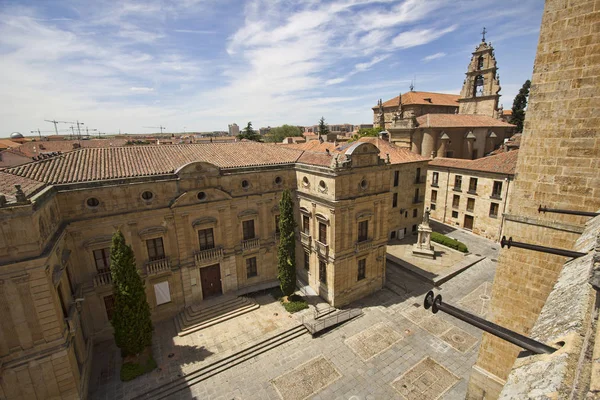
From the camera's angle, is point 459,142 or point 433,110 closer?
point 459,142

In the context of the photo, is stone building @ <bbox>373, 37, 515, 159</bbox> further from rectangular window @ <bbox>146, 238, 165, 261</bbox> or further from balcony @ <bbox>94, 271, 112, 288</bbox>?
balcony @ <bbox>94, 271, 112, 288</bbox>

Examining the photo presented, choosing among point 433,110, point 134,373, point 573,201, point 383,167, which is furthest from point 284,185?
point 433,110

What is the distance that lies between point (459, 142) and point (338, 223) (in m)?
35.2

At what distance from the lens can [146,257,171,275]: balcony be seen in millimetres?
21438

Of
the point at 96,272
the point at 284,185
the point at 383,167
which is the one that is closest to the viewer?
the point at 96,272

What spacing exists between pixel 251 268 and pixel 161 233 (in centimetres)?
850

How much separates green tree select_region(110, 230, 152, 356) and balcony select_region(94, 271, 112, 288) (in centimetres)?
318

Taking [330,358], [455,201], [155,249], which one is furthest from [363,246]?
[455,201]

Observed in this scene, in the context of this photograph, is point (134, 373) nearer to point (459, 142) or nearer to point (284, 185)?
point (284, 185)

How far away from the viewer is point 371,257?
25.6 metres

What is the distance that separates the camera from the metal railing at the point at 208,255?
2325cm

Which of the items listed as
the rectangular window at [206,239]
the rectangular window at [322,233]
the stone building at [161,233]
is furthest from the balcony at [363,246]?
the rectangular window at [206,239]

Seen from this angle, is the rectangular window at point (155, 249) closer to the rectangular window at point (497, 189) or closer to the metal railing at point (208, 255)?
the metal railing at point (208, 255)

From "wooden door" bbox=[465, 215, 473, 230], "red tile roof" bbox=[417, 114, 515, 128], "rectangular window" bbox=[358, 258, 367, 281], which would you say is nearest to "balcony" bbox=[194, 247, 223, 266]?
"rectangular window" bbox=[358, 258, 367, 281]
